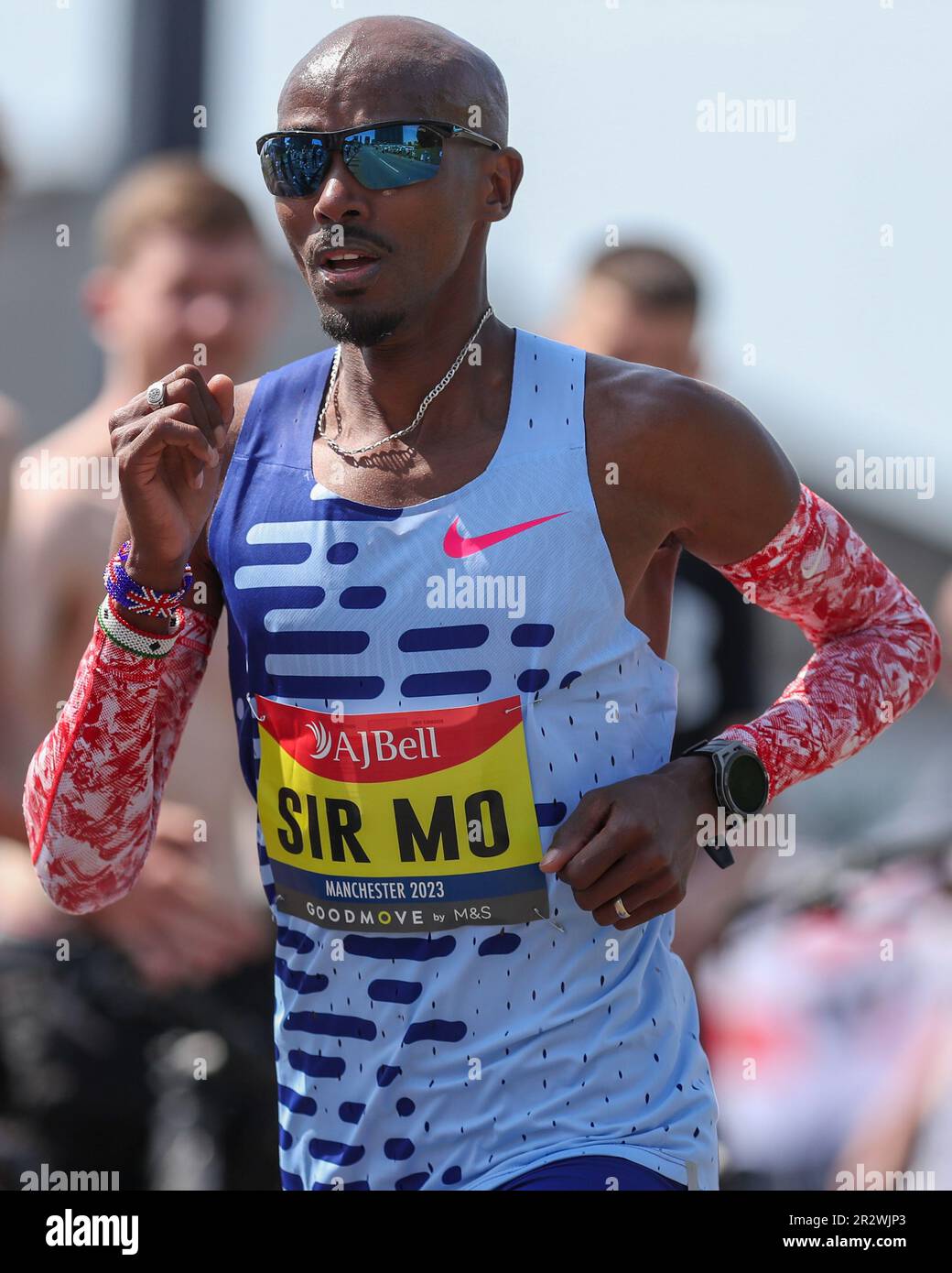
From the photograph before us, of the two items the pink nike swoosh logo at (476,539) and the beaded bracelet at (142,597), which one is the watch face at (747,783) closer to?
the pink nike swoosh logo at (476,539)

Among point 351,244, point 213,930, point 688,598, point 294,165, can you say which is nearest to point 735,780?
point 351,244

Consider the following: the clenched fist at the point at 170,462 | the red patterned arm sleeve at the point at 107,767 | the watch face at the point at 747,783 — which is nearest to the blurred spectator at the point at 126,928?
the red patterned arm sleeve at the point at 107,767

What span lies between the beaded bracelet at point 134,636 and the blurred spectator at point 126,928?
6.70 feet

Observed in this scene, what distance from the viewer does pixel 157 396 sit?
2771 mm

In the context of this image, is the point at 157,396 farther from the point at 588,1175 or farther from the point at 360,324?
the point at 588,1175

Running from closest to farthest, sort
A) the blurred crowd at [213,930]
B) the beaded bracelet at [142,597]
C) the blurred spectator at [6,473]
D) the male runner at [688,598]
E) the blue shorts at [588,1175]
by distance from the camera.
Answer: the blue shorts at [588,1175]
the beaded bracelet at [142,597]
the blurred spectator at [6,473]
the blurred crowd at [213,930]
the male runner at [688,598]

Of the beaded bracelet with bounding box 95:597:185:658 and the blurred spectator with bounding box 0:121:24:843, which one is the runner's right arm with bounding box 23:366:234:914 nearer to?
the beaded bracelet with bounding box 95:597:185:658

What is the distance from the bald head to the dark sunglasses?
0.08 feet

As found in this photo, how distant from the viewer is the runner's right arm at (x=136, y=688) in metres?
2.76

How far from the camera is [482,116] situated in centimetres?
297

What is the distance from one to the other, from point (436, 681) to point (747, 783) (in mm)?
544

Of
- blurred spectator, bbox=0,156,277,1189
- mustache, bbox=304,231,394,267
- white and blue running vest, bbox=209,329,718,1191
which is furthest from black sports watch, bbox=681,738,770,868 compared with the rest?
blurred spectator, bbox=0,156,277,1189

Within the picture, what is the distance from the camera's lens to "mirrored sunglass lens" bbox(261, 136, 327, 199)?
283 centimetres
